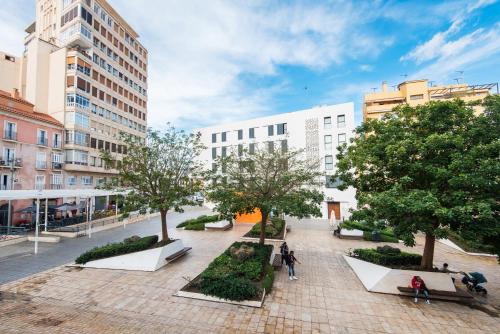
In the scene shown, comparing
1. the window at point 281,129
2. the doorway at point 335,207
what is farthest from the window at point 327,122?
the doorway at point 335,207

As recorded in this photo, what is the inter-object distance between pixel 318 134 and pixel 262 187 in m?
22.9

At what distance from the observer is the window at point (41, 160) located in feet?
101

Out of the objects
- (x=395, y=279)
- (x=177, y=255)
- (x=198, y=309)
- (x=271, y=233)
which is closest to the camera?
(x=198, y=309)

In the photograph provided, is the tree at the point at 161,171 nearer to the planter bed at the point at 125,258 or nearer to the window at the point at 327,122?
the planter bed at the point at 125,258

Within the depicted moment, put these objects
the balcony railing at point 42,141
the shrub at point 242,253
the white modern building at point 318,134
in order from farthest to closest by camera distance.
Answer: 1. the white modern building at point 318,134
2. the balcony railing at point 42,141
3. the shrub at point 242,253

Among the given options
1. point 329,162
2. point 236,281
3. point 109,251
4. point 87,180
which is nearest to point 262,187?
point 236,281

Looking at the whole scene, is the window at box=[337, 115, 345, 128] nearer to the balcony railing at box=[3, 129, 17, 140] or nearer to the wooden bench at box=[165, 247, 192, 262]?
the wooden bench at box=[165, 247, 192, 262]

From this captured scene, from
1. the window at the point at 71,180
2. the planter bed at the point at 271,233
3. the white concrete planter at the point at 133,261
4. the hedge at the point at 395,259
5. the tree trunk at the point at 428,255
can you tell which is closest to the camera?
the tree trunk at the point at 428,255

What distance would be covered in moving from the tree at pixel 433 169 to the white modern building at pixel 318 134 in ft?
67.5

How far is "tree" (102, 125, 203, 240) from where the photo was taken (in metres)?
15.8

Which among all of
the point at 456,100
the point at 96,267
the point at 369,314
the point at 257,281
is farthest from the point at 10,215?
the point at 456,100

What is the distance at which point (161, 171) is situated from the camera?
54.7 ft

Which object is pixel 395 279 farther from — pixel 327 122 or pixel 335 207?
pixel 327 122

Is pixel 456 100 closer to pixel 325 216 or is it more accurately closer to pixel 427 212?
pixel 427 212
